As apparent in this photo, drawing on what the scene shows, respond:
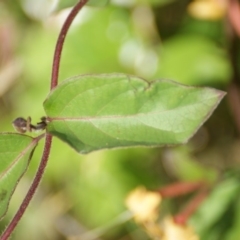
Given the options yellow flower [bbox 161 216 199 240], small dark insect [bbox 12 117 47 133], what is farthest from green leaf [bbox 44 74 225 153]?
yellow flower [bbox 161 216 199 240]

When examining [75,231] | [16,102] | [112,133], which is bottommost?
[75,231]

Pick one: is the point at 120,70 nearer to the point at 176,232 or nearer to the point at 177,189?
the point at 177,189

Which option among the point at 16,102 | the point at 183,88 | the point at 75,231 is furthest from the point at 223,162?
the point at 183,88

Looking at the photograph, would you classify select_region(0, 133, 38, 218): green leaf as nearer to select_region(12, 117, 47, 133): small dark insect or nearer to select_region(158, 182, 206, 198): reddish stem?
select_region(12, 117, 47, 133): small dark insect

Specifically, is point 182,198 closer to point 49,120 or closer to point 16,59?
point 16,59

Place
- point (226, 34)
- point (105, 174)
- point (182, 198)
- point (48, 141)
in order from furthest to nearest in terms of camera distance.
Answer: point (182, 198), point (105, 174), point (226, 34), point (48, 141)

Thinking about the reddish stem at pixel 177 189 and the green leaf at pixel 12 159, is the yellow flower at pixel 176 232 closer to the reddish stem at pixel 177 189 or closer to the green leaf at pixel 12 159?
the reddish stem at pixel 177 189

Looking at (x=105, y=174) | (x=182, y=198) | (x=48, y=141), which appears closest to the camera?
(x=48, y=141)
